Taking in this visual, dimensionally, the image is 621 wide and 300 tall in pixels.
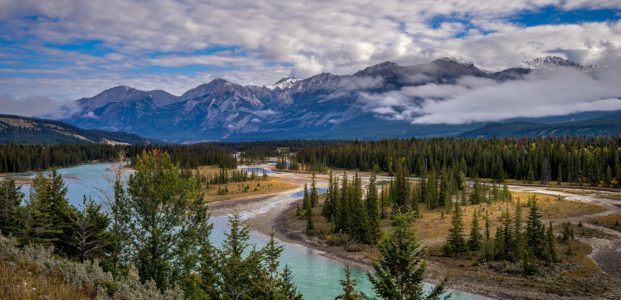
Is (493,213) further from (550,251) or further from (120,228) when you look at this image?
(120,228)

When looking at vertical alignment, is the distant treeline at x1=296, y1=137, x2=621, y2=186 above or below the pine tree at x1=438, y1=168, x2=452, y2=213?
above

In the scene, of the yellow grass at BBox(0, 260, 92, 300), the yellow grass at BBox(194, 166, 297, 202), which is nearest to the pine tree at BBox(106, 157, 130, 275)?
the yellow grass at BBox(0, 260, 92, 300)

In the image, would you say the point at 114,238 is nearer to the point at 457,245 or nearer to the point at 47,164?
the point at 457,245

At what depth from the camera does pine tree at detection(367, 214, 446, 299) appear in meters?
21.6

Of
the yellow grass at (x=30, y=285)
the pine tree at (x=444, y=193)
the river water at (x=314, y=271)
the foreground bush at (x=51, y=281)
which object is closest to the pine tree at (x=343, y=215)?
the river water at (x=314, y=271)

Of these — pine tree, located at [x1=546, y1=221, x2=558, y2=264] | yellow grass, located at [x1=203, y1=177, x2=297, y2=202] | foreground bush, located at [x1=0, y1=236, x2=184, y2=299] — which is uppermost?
foreground bush, located at [x1=0, y1=236, x2=184, y2=299]

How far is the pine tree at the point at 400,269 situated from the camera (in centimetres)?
2156

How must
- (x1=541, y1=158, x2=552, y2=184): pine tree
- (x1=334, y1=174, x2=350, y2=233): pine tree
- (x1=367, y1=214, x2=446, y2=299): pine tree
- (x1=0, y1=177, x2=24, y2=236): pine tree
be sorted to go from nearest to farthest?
(x1=367, y1=214, x2=446, y2=299): pine tree, (x1=0, y1=177, x2=24, y2=236): pine tree, (x1=334, y1=174, x2=350, y2=233): pine tree, (x1=541, y1=158, x2=552, y2=184): pine tree

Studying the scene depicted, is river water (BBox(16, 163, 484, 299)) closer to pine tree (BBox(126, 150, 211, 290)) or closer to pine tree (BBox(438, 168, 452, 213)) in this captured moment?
pine tree (BBox(126, 150, 211, 290))

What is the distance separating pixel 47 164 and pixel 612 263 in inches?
7777

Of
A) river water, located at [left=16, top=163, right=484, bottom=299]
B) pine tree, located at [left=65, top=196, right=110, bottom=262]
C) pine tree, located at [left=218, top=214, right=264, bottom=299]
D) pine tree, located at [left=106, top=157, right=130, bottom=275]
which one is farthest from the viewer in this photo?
river water, located at [left=16, top=163, right=484, bottom=299]

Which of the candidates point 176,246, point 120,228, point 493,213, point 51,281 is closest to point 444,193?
point 493,213

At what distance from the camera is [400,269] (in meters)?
22.2

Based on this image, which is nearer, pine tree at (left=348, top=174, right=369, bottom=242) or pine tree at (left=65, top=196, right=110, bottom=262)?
pine tree at (left=65, top=196, right=110, bottom=262)
